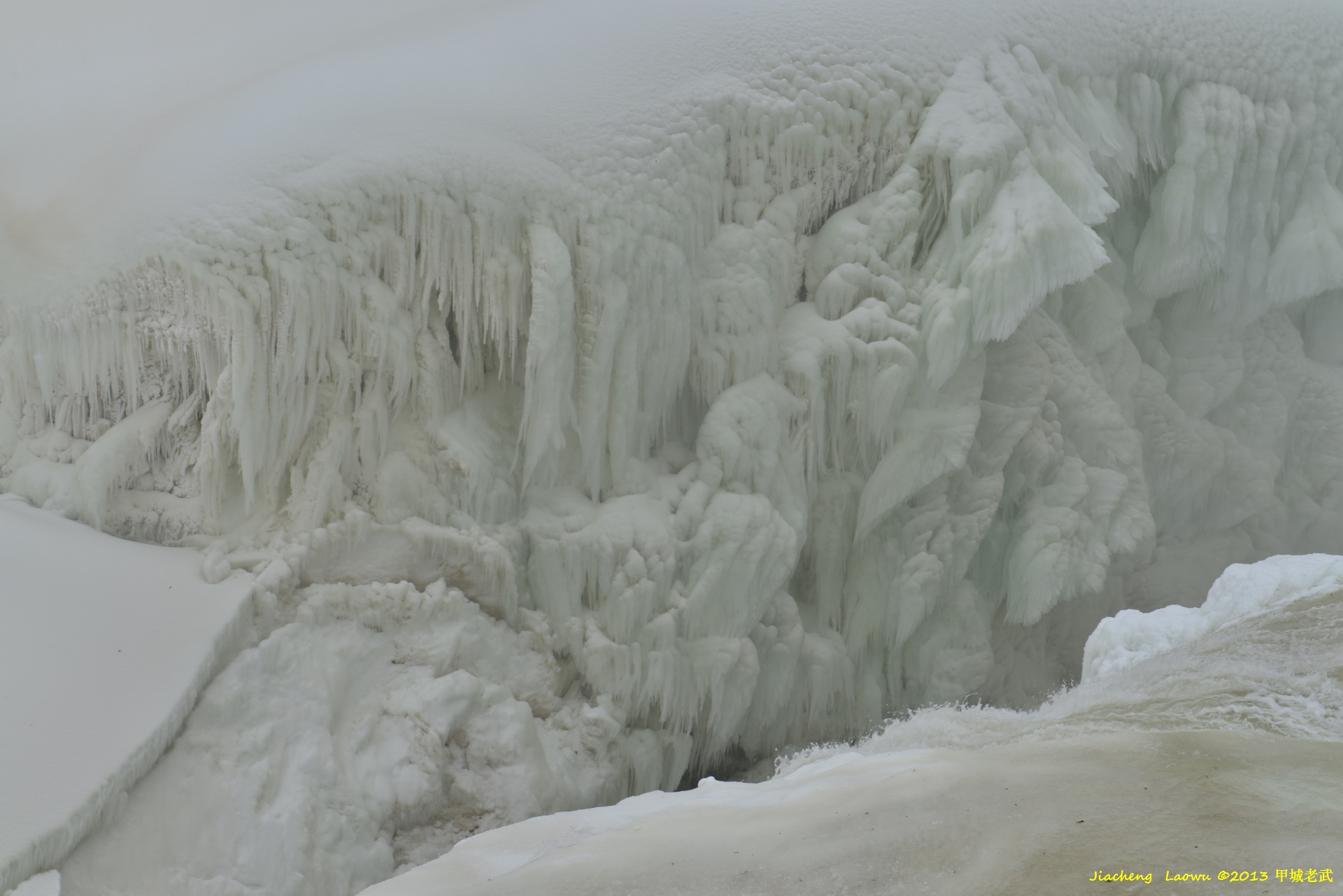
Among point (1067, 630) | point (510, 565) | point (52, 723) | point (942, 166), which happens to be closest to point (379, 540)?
point (510, 565)

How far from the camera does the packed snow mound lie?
4137mm

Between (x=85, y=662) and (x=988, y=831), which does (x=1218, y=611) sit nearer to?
(x=988, y=831)

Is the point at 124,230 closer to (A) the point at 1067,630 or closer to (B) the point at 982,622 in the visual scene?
(B) the point at 982,622

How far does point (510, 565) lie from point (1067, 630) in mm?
4302

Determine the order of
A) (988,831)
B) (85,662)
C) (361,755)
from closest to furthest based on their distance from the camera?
(988,831) < (85,662) < (361,755)

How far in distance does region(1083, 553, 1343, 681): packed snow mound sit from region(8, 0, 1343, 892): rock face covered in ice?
1.55m

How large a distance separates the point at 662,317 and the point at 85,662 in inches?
117

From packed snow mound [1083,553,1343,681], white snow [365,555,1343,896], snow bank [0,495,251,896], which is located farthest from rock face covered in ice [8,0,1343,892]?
white snow [365,555,1343,896]

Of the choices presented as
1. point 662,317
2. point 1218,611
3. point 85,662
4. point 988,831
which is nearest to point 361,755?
point 85,662

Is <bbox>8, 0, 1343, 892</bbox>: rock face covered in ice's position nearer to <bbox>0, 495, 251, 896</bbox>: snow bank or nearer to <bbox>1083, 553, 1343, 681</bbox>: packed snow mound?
<bbox>0, 495, 251, 896</bbox>: snow bank

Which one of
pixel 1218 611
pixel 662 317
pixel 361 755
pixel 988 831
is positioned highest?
pixel 662 317

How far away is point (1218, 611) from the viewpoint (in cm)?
429

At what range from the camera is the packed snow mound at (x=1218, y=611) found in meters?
4.14

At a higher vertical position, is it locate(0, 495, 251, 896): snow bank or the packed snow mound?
locate(0, 495, 251, 896): snow bank
